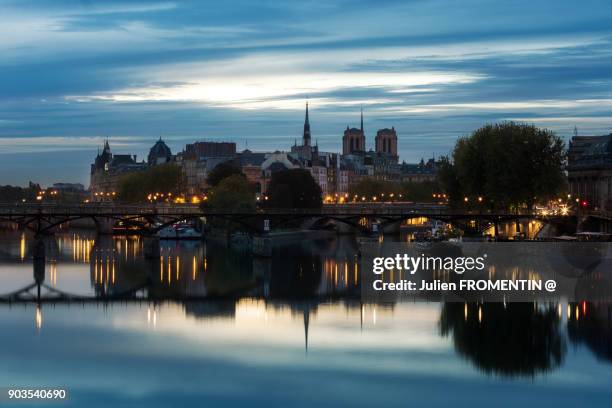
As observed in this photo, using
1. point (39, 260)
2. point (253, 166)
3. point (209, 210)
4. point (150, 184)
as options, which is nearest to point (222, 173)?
point (150, 184)

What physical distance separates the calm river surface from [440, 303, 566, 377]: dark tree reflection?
0.06m

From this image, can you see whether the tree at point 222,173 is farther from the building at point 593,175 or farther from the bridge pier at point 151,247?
the bridge pier at point 151,247

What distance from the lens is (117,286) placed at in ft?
211

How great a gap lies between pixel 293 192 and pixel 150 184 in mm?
42232

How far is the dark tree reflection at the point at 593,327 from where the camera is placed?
43.4 meters

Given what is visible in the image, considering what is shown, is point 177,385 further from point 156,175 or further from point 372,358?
point 156,175

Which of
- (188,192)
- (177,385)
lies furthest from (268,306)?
(188,192)

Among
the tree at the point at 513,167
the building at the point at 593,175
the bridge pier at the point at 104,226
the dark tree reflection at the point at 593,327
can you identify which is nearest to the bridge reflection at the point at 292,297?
the dark tree reflection at the point at 593,327

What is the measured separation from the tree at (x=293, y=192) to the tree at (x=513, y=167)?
3296cm

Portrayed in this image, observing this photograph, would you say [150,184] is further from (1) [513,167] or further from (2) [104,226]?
(1) [513,167]

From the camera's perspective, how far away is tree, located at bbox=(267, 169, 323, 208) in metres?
121

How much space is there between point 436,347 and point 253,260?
1530 inches

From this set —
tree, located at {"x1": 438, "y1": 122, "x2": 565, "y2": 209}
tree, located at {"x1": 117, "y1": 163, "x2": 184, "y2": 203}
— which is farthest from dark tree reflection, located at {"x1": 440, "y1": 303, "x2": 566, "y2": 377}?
tree, located at {"x1": 117, "y1": 163, "x2": 184, "y2": 203}

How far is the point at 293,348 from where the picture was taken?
147ft
